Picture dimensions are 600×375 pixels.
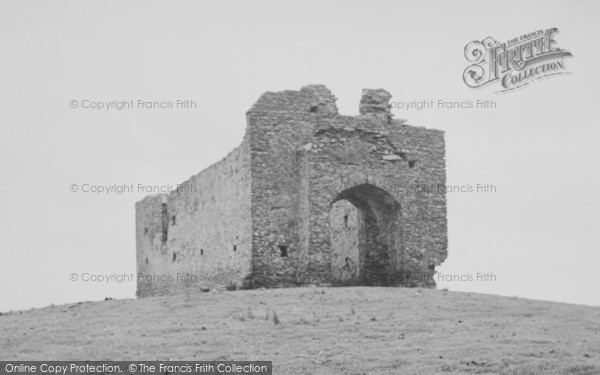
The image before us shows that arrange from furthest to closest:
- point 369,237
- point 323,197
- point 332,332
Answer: point 369,237, point 323,197, point 332,332

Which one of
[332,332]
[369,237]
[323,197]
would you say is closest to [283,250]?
[323,197]

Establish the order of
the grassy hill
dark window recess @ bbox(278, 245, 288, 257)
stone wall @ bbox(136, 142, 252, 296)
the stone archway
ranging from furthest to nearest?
the stone archway
stone wall @ bbox(136, 142, 252, 296)
dark window recess @ bbox(278, 245, 288, 257)
the grassy hill

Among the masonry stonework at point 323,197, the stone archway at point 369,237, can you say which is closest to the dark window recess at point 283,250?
the masonry stonework at point 323,197

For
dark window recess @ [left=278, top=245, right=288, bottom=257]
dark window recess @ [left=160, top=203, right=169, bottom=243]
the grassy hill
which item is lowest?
the grassy hill

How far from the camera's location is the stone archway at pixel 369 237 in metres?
32.1

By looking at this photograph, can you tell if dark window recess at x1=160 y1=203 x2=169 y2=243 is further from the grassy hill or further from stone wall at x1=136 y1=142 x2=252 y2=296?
the grassy hill

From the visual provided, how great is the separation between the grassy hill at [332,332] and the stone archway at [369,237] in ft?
11.6

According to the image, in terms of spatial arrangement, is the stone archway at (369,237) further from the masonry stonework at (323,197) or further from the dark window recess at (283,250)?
the dark window recess at (283,250)

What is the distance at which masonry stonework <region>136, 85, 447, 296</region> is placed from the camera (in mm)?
30422

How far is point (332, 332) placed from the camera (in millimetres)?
22578

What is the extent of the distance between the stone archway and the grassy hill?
354 centimetres

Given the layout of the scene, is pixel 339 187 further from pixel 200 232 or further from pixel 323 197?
pixel 200 232

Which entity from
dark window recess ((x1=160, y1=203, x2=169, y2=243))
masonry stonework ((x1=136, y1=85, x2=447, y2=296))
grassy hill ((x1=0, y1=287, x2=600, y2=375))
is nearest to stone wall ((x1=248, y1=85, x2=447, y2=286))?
masonry stonework ((x1=136, y1=85, x2=447, y2=296))

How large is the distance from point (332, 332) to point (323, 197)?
27.8 feet
